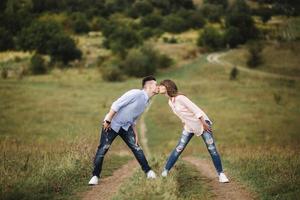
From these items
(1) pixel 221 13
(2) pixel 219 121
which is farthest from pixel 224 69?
(1) pixel 221 13

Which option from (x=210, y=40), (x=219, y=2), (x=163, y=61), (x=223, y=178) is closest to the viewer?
(x=223, y=178)

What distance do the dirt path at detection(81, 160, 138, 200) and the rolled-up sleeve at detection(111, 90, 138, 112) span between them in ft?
5.42

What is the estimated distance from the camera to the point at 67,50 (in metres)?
75.3

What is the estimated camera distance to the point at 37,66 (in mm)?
64500

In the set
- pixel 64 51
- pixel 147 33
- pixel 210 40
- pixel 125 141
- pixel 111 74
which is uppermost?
pixel 125 141

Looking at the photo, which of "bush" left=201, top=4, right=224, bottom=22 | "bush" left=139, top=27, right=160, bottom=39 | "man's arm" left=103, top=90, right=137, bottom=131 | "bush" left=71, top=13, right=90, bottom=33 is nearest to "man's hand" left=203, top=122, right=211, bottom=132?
"man's arm" left=103, top=90, right=137, bottom=131

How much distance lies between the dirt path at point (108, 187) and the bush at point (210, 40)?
80161 millimetres

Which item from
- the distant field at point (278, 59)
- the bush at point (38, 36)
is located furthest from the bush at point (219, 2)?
the bush at point (38, 36)

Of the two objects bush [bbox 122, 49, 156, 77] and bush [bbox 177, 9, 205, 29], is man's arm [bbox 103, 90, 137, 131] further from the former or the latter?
bush [bbox 177, 9, 205, 29]

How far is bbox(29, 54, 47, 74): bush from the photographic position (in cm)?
6397

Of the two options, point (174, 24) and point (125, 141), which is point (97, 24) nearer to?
point (174, 24)

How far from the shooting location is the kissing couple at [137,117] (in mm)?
10188

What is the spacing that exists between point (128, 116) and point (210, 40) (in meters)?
84.1

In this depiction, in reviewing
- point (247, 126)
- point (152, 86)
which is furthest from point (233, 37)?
point (152, 86)
